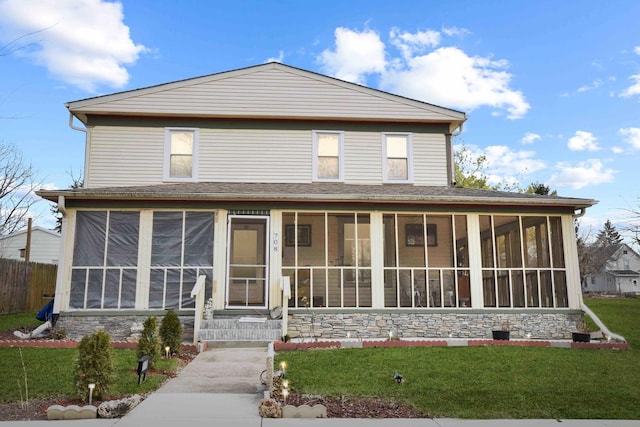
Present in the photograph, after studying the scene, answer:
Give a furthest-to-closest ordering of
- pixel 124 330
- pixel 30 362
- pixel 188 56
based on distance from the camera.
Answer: pixel 188 56, pixel 124 330, pixel 30 362

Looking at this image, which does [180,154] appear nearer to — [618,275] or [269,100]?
[269,100]

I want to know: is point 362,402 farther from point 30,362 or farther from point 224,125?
point 224,125

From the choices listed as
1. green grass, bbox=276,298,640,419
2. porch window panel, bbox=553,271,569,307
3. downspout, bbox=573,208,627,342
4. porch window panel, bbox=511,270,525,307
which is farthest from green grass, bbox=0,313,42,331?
downspout, bbox=573,208,627,342

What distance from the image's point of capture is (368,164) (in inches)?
523

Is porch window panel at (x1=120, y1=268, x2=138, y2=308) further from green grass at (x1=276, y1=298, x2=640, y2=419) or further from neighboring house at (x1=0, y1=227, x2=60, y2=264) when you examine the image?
neighboring house at (x1=0, y1=227, x2=60, y2=264)

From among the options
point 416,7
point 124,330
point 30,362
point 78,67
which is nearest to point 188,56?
point 416,7

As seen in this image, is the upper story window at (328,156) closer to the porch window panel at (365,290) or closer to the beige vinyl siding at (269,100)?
the beige vinyl siding at (269,100)

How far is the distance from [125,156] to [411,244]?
8322mm

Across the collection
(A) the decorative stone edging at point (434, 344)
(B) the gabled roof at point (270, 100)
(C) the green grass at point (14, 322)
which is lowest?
(A) the decorative stone edging at point (434, 344)

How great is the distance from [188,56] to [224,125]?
7.07 meters

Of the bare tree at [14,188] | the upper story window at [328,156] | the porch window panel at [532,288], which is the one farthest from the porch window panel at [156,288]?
the bare tree at [14,188]

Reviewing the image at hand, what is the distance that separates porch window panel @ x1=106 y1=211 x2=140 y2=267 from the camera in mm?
10922

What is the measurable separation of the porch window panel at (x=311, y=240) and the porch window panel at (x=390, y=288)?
6.36 feet

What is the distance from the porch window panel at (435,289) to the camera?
11462 mm
